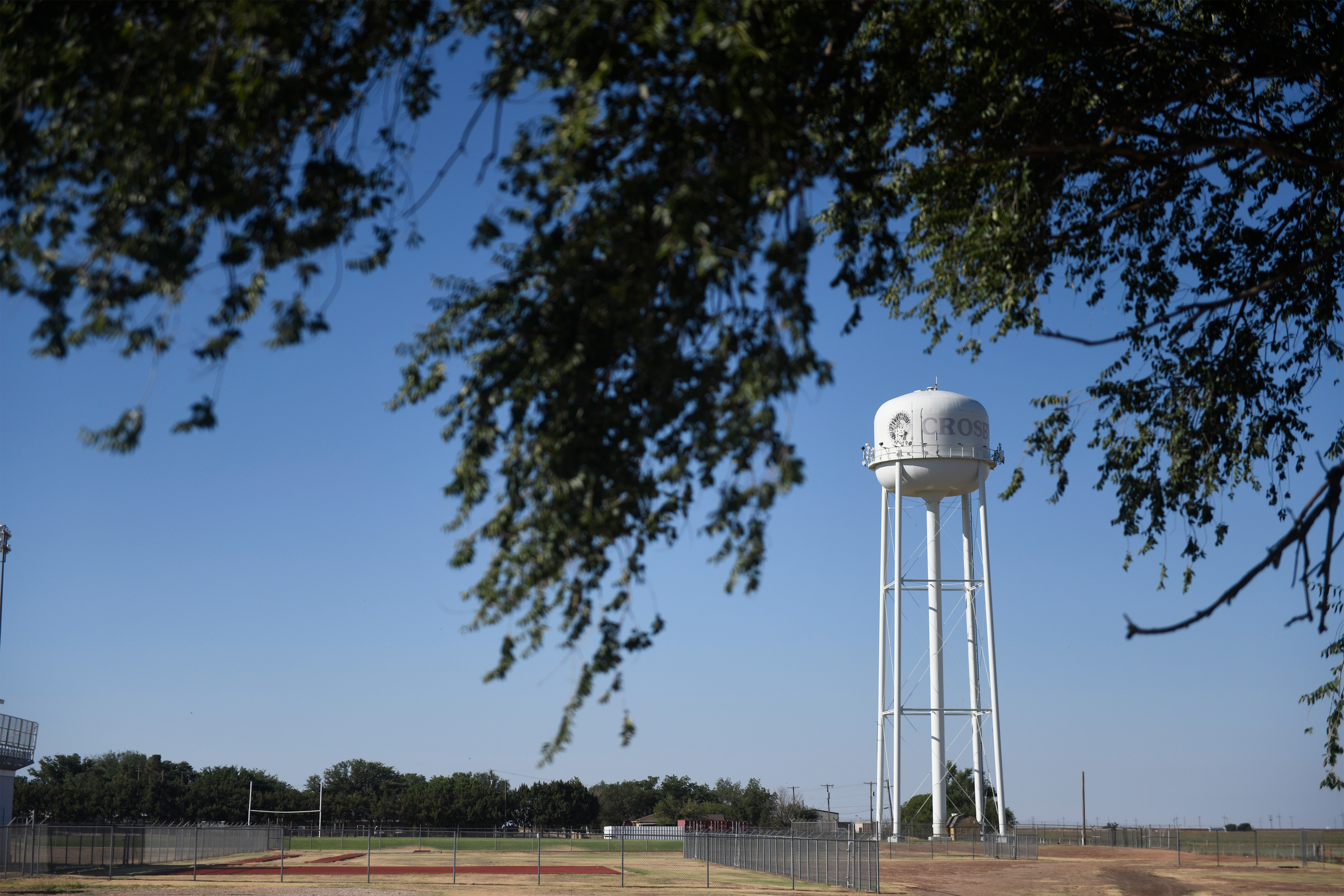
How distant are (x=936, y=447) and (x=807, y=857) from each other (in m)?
19.3

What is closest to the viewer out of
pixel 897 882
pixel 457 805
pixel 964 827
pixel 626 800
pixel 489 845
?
pixel 897 882

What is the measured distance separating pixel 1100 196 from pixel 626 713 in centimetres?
927

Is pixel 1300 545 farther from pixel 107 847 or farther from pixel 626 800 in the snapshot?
pixel 626 800

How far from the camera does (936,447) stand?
5222cm

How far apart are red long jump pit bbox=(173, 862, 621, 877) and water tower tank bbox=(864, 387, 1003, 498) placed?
66.2ft

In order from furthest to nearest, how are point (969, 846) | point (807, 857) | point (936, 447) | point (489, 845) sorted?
point (489, 845) → point (969, 846) → point (936, 447) → point (807, 857)

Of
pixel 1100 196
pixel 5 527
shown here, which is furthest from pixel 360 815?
pixel 1100 196

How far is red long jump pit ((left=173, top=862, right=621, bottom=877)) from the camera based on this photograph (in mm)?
46062

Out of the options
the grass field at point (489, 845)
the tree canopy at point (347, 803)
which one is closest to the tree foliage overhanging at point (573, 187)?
the grass field at point (489, 845)

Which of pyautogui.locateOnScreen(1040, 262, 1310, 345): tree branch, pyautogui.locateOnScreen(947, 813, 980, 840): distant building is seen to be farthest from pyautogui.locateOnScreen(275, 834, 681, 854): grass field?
pyautogui.locateOnScreen(1040, 262, 1310, 345): tree branch

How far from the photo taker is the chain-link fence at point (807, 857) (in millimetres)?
36094

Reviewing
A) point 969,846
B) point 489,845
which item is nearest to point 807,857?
point 969,846

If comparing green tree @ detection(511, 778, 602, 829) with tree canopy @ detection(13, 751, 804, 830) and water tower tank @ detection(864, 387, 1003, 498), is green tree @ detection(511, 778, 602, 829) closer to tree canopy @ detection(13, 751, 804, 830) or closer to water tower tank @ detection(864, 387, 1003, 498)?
tree canopy @ detection(13, 751, 804, 830)

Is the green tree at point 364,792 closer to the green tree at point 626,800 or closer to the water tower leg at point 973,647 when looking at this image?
the green tree at point 626,800
